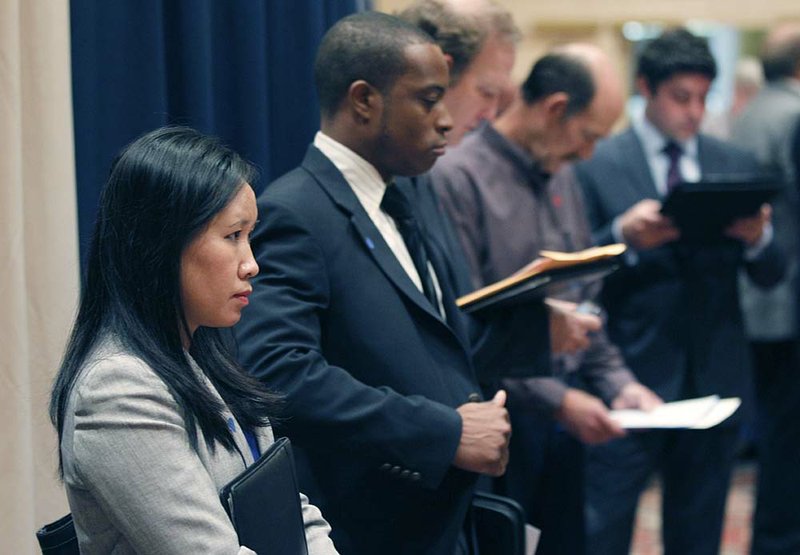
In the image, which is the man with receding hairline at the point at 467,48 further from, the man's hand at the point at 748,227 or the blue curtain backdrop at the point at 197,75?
the man's hand at the point at 748,227

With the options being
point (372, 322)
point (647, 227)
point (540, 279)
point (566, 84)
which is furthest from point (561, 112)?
point (372, 322)

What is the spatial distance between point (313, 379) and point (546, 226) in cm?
125

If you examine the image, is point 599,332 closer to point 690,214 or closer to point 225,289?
point 690,214

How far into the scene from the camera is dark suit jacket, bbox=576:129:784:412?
3.63 meters

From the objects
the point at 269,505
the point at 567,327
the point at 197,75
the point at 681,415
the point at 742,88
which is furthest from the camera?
the point at 742,88

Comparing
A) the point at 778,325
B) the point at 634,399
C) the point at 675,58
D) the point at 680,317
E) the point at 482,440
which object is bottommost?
the point at 778,325

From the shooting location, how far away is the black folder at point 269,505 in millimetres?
1592

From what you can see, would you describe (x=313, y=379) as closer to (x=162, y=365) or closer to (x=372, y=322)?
(x=372, y=322)

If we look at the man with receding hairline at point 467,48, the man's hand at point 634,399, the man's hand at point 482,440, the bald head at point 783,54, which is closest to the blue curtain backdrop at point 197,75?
the man with receding hairline at point 467,48

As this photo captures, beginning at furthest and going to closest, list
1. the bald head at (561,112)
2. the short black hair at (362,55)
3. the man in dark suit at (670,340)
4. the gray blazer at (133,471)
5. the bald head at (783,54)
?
the bald head at (783,54) → the man in dark suit at (670,340) → the bald head at (561,112) → the short black hair at (362,55) → the gray blazer at (133,471)

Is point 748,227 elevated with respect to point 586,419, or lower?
elevated

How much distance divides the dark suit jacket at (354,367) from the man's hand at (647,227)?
1.22m

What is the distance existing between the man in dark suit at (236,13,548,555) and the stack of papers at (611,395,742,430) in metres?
0.82

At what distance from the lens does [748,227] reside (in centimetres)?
357
